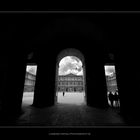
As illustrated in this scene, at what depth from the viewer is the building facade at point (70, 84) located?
208ft

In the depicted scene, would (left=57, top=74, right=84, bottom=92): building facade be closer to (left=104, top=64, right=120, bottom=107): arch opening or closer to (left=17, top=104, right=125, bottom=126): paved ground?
(left=104, top=64, right=120, bottom=107): arch opening

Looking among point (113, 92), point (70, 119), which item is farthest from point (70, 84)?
point (70, 119)

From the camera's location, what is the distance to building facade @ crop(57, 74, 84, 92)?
6334 centimetres

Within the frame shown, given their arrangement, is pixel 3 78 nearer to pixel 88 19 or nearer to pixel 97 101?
pixel 88 19

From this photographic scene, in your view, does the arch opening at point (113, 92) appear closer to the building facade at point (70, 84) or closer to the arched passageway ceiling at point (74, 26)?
the arched passageway ceiling at point (74, 26)

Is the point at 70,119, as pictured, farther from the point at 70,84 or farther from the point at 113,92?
the point at 70,84

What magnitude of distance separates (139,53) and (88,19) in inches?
122

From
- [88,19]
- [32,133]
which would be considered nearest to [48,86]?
[32,133]

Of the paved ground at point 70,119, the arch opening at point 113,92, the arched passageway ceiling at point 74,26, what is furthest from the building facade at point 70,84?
the paved ground at point 70,119

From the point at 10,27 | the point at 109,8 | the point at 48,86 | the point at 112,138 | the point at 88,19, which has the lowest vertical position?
the point at 112,138

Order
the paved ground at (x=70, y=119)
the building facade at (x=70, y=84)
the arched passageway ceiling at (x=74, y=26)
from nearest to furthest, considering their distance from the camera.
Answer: the paved ground at (x=70, y=119) → the arched passageway ceiling at (x=74, y=26) → the building facade at (x=70, y=84)

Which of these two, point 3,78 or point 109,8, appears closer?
point 109,8

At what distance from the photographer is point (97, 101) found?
7.27m

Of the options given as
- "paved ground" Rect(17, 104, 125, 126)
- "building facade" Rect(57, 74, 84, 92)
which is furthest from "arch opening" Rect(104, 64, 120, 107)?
"building facade" Rect(57, 74, 84, 92)
